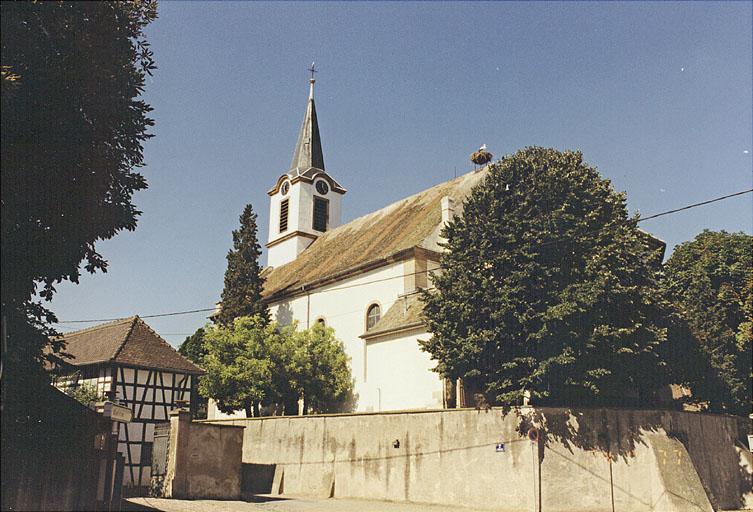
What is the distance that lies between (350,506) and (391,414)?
11.4ft

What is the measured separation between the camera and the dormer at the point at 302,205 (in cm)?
4681

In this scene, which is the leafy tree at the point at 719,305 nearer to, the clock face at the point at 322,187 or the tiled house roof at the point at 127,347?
the tiled house roof at the point at 127,347

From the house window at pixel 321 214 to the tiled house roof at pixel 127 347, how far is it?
18.5 meters

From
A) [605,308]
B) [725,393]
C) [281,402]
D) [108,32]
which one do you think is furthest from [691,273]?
[108,32]

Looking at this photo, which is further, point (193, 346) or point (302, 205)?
point (193, 346)

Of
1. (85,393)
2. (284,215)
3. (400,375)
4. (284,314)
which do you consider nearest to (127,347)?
(85,393)

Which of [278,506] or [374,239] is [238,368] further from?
[374,239]

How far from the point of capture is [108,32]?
45.5ft

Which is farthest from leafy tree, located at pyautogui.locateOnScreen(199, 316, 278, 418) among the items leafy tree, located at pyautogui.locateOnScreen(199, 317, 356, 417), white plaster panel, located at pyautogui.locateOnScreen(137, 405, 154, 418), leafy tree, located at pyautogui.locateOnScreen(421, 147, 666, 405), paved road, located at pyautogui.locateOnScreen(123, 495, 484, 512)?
leafy tree, located at pyautogui.locateOnScreen(421, 147, 666, 405)

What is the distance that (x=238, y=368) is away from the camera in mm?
29422

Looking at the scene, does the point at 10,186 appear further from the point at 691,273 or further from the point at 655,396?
the point at 691,273

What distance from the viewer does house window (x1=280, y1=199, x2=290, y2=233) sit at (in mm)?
48181

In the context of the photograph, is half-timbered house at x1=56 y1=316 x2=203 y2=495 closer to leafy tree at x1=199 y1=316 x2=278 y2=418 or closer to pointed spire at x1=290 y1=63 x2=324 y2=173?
leafy tree at x1=199 y1=316 x2=278 y2=418

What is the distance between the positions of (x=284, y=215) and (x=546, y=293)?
30666 mm
